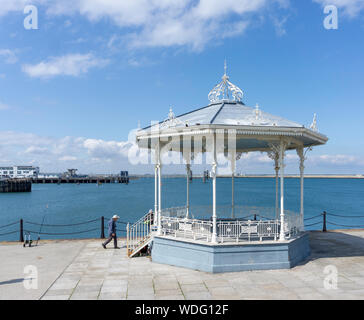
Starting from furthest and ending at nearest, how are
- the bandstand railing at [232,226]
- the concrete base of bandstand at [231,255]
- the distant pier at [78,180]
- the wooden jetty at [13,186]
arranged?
the distant pier at [78,180] < the wooden jetty at [13,186] < the bandstand railing at [232,226] < the concrete base of bandstand at [231,255]

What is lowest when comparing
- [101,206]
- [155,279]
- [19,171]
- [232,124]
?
[101,206]

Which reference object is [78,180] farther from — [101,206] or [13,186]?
[101,206]

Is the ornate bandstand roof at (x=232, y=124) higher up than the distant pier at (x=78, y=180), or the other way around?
the ornate bandstand roof at (x=232, y=124)

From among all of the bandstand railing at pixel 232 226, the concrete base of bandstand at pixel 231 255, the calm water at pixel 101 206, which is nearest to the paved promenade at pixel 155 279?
the concrete base of bandstand at pixel 231 255

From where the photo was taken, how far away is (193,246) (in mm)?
9922

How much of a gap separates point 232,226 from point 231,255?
5.87ft

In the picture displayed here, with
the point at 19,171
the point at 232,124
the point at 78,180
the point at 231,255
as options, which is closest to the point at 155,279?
the point at 231,255

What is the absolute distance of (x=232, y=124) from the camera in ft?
31.8

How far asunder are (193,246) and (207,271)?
862 millimetres

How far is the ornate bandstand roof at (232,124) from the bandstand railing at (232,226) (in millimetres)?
2803

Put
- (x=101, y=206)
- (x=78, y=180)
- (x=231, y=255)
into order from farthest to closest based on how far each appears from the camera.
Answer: (x=78, y=180) → (x=101, y=206) → (x=231, y=255)

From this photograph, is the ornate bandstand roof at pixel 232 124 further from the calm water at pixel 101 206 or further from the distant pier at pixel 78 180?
the distant pier at pixel 78 180

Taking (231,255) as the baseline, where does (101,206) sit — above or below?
below

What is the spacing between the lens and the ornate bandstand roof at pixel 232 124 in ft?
32.1
